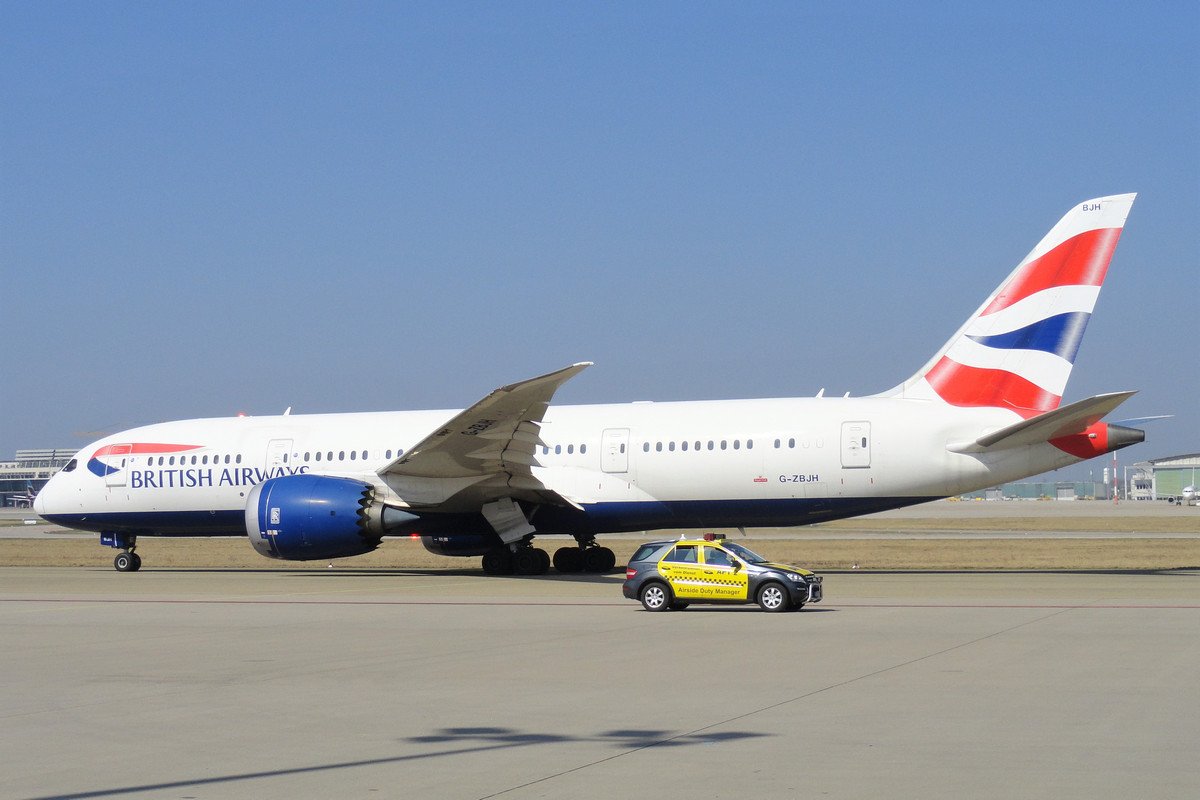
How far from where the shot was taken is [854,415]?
92.8 ft

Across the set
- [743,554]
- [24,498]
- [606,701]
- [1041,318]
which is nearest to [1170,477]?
[24,498]

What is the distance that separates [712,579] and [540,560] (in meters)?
10.9

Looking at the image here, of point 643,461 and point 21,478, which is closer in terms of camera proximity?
point 643,461

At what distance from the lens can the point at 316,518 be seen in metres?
28.5

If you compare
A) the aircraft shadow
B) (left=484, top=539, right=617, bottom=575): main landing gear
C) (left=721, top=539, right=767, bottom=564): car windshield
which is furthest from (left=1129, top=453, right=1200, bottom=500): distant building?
the aircraft shadow

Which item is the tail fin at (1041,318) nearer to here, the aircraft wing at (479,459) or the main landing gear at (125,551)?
the aircraft wing at (479,459)

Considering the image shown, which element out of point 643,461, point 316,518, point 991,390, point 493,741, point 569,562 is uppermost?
point 991,390

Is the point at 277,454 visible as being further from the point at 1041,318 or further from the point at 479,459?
the point at 1041,318

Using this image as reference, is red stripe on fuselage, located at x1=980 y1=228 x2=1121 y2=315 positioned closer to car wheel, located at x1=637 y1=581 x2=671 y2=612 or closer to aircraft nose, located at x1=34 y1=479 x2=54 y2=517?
car wheel, located at x1=637 y1=581 x2=671 y2=612

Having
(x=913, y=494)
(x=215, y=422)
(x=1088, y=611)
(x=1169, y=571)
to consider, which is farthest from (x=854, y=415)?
(x=215, y=422)

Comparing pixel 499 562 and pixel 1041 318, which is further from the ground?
pixel 1041 318

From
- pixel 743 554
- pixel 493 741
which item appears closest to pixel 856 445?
pixel 743 554

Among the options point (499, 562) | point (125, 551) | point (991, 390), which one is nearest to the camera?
point (991, 390)

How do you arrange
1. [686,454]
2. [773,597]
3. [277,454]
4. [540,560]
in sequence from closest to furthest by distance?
[773,597], [686,454], [540,560], [277,454]
